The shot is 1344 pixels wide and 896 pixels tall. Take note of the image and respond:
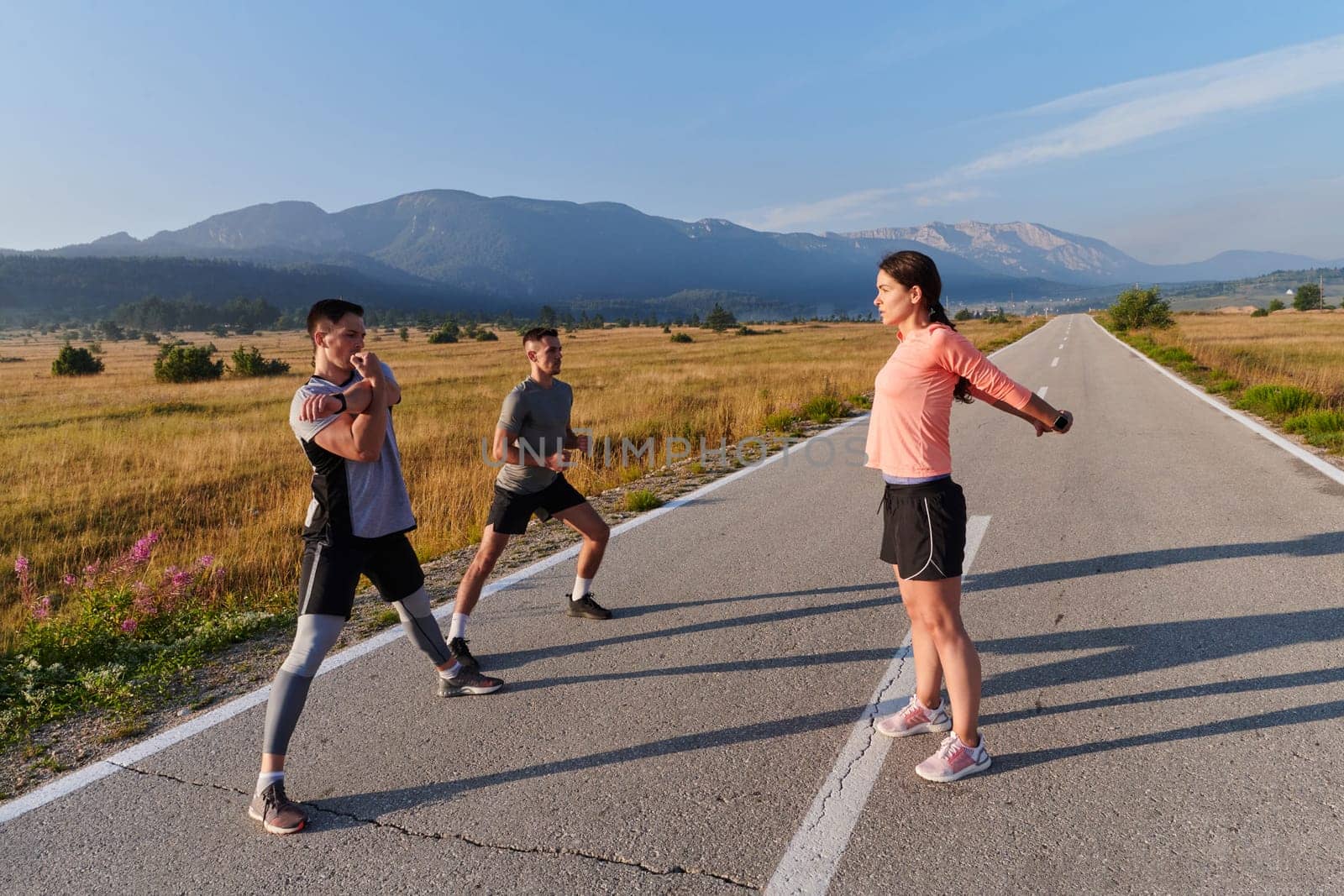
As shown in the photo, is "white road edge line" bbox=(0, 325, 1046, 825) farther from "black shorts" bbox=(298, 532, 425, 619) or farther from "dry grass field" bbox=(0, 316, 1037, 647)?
"dry grass field" bbox=(0, 316, 1037, 647)

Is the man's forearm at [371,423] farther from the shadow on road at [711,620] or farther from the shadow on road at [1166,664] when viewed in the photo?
the shadow on road at [1166,664]

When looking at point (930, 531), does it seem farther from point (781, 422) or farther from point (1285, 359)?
point (1285, 359)

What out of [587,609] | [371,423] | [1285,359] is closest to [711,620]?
[587,609]

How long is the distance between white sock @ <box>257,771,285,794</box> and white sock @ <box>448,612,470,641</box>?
1.24 meters

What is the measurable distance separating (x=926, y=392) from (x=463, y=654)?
2.53m

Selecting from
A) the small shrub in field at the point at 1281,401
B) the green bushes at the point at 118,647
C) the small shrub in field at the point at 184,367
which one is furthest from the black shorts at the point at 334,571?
the small shrub in field at the point at 184,367

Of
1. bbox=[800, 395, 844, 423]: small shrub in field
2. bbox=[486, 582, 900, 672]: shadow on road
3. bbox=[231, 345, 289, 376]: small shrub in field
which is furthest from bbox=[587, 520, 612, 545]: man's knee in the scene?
bbox=[231, 345, 289, 376]: small shrub in field

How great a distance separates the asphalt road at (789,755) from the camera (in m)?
2.39

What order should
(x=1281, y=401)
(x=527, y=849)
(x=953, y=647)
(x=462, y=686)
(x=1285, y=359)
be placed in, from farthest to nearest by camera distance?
(x=1285, y=359) → (x=1281, y=401) → (x=462, y=686) → (x=953, y=647) → (x=527, y=849)

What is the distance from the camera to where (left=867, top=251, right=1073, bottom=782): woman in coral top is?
2725 mm

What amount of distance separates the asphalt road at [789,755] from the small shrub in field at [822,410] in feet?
26.8

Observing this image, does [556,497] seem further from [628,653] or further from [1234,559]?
[1234,559]

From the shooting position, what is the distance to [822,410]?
13.9 meters

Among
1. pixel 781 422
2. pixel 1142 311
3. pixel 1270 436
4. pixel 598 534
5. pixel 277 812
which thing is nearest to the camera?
pixel 277 812
